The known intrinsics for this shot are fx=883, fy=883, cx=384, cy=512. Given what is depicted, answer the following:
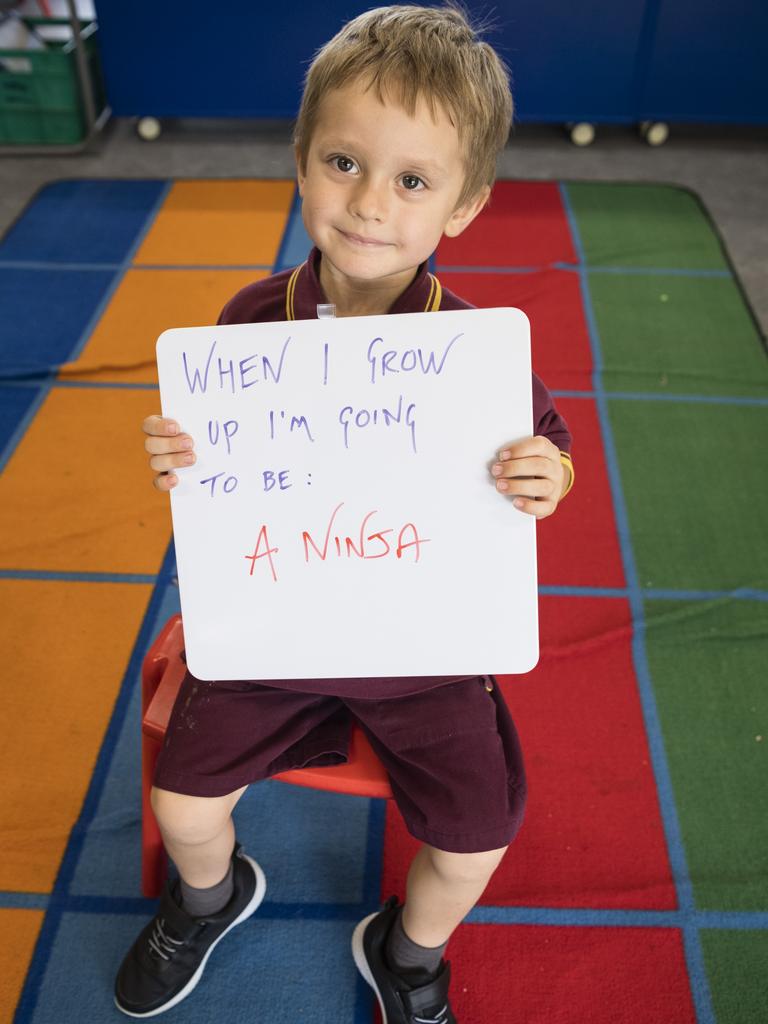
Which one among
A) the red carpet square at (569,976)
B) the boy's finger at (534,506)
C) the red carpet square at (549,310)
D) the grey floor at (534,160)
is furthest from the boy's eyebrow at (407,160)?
the grey floor at (534,160)

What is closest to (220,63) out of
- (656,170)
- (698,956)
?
(656,170)

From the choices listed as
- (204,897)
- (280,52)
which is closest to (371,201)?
(204,897)

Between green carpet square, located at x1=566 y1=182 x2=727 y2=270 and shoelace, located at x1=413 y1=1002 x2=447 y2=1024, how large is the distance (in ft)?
6.79

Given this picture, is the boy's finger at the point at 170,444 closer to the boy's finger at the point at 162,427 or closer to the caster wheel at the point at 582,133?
the boy's finger at the point at 162,427

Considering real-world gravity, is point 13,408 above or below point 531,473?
below

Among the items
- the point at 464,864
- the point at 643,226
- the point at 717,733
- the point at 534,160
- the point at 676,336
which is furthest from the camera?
the point at 534,160

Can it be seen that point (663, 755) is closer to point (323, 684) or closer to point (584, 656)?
point (584, 656)

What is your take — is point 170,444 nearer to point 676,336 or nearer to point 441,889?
point 441,889

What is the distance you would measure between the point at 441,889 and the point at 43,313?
1929mm

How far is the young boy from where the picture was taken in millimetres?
883

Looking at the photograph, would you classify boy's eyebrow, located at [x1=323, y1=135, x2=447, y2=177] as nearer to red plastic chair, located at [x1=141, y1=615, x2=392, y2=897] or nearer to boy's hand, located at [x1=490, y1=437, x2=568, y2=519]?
boy's hand, located at [x1=490, y1=437, x2=568, y2=519]

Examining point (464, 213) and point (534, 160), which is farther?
point (534, 160)

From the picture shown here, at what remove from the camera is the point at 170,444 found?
0.88 metres

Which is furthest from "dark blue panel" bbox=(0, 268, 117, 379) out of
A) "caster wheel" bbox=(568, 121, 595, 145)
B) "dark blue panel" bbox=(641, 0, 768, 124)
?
"dark blue panel" bbox=(641, 0, 768, 124)
